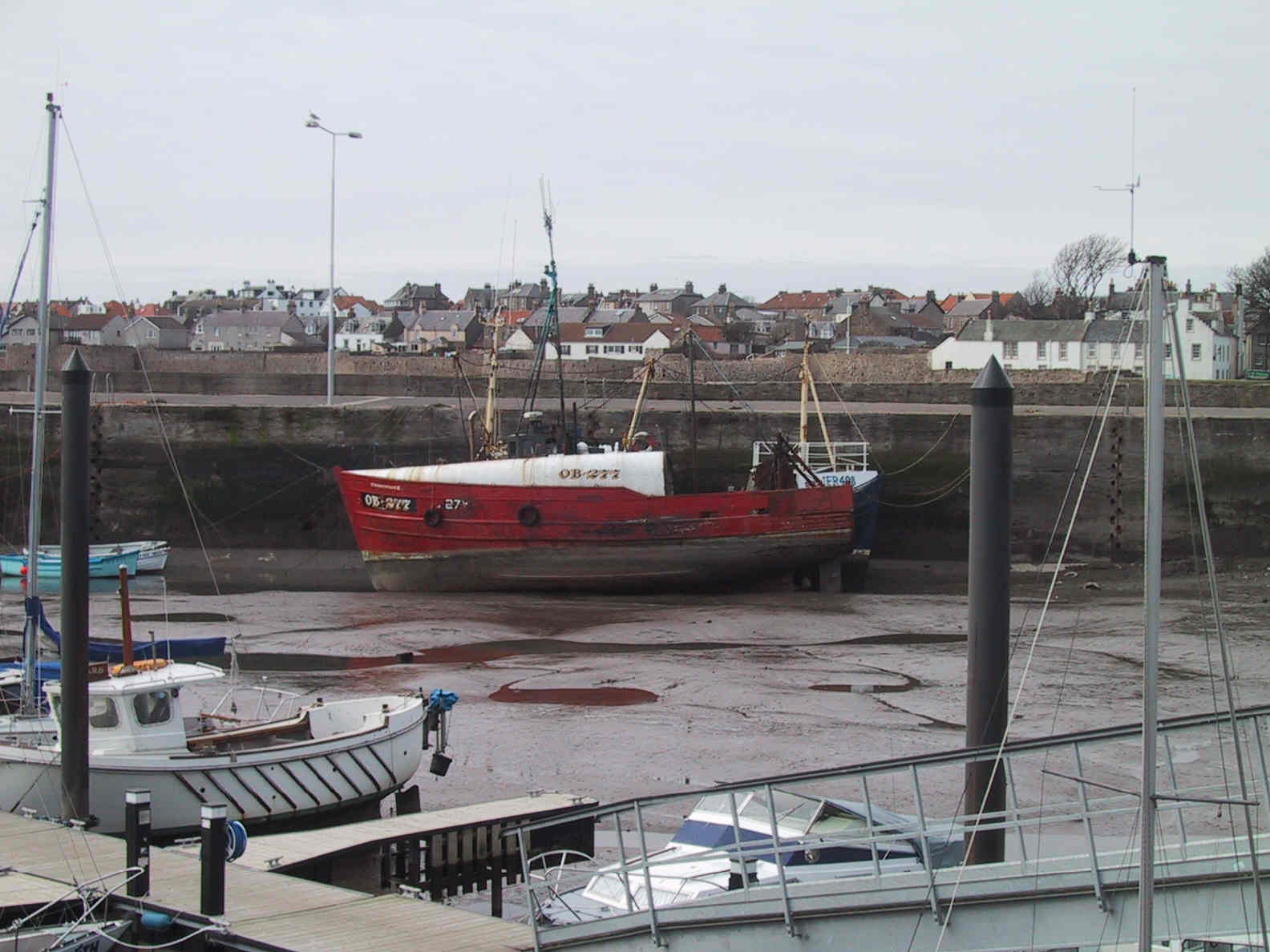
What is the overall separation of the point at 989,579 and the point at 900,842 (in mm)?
2602

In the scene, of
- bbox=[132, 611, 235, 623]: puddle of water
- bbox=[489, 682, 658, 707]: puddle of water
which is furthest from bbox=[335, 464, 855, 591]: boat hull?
bbox=[489, 682, 658, 707]: puddle of water

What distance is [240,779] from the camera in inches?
483

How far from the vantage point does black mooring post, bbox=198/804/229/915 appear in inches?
334

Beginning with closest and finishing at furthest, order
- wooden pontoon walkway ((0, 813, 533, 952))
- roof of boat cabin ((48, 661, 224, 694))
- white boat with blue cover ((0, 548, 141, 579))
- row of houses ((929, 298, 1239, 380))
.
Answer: wooden pontoon walkway ((0, 813, 533, 952)), roof of boat cabin ((48, 661, 224, 694)), white boat with blue cover ((0, 548, 141, 579)), row of houses ((929, 298, 1239, 380))

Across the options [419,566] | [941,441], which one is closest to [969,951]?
[419,566]

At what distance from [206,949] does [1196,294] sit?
70583mm

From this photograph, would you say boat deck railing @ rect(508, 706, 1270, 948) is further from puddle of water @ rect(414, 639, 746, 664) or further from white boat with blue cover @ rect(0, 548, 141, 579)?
white boat with blue cover @ rect(0, 548, 141, 579)

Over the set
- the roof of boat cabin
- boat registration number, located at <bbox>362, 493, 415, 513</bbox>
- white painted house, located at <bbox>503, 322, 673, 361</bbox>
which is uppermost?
white painted house, located at <bbox>503, 322, 673, 361</bbox>

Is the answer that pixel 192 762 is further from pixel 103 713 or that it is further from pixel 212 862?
pixel 212 862

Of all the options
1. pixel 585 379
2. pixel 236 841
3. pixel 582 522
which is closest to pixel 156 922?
pixel 236 841

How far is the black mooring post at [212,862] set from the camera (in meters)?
8.49

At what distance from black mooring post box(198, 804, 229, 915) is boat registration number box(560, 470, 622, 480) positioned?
17702mm

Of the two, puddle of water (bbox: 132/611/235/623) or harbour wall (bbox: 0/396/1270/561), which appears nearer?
puddle of water (bbox: 132/611/235/623)

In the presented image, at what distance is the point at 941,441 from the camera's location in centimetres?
3014
